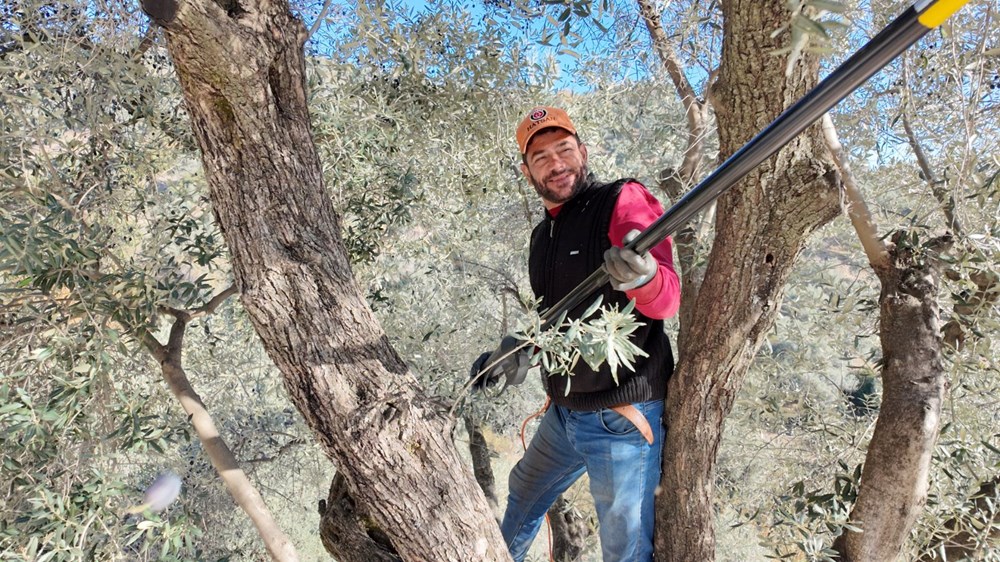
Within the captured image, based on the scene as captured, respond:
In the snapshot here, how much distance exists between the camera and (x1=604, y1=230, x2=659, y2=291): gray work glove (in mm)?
1828

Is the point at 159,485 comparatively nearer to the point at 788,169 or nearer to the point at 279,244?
the point at 279,244

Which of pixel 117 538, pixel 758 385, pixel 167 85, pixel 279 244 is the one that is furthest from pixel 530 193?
pixel 117 538

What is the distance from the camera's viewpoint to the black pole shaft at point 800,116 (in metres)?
0.96

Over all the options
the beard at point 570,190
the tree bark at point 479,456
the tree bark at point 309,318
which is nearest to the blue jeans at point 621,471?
the tree bark at point 309,318

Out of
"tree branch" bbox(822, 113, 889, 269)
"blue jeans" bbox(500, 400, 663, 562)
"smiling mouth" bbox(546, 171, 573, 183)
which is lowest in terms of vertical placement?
"blue jeans" bbox(500, 400, 663, 562)

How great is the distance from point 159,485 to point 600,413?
1892mm

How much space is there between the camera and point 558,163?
8.70ft

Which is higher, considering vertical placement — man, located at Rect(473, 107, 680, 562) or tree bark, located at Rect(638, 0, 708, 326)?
tree bark, located at Rect(638, 0, 708, 326)

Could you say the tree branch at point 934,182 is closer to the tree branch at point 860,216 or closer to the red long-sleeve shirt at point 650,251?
the tree branch at point 860,216

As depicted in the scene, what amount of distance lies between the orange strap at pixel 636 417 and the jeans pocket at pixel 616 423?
3 centimetres

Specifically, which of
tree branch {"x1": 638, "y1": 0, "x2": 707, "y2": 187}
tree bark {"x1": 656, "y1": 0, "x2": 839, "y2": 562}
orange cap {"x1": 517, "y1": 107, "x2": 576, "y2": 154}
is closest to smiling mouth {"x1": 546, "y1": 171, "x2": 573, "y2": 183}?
orange cap {"x1": 517, "y1": 107, "x2": 576, "y2": 154}

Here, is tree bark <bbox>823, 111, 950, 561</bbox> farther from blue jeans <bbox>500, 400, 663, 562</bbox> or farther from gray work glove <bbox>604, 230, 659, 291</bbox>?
gray work glove <bbox>604, 230, 659, 291</bbox>

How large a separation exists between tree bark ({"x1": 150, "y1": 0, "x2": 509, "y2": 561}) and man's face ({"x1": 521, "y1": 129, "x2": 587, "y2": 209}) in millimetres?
958

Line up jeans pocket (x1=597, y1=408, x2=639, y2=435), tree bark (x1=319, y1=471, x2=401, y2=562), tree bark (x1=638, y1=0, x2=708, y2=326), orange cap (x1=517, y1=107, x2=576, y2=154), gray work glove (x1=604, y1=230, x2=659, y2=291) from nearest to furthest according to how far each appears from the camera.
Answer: gray work glove (x1=604, y1=230, x2=659, y2=291), tree bark (x1=319, y1=471, x2=401, y2=562), jeans pocket (x1=597, y1=408, x2=639, y2=435), orange cap (x1=517, y1=107, x2=576, y2=154), tree bark (x1=638, y1=0, x2=708, y2=326)
